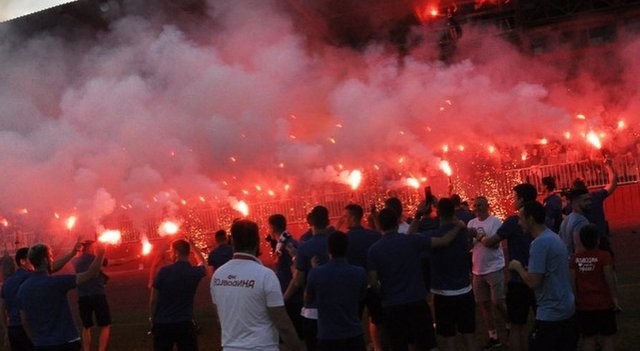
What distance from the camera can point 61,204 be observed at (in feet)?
53.0

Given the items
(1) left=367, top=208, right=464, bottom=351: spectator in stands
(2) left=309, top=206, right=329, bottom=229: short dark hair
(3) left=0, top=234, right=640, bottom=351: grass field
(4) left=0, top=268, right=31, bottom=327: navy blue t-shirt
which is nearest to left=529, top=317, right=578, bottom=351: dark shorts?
(1) left=367, top=208, right=464, bottom=351: spectator in stands

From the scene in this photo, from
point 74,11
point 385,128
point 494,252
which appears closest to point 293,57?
point 385,128

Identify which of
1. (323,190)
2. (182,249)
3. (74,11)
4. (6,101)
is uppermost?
(74,11)

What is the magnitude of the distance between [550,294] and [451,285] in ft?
4.62

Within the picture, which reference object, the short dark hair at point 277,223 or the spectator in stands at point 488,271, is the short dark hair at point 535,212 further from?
the short dark hair at point 277,223

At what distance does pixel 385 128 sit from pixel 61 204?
720 centimetres

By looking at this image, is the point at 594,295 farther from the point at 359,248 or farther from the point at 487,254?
the point at 487,254

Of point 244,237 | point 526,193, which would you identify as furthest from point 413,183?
point 244,237

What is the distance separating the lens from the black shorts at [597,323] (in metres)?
5.44

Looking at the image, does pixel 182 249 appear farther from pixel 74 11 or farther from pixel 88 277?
pixel 74 11

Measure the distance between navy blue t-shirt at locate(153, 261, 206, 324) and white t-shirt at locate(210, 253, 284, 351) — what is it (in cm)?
192

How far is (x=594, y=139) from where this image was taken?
14594 mm

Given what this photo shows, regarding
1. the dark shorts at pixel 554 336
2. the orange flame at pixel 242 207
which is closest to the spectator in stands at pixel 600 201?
the dark shorts at pixel 554 336

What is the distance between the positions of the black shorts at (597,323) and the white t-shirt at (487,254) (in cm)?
197
